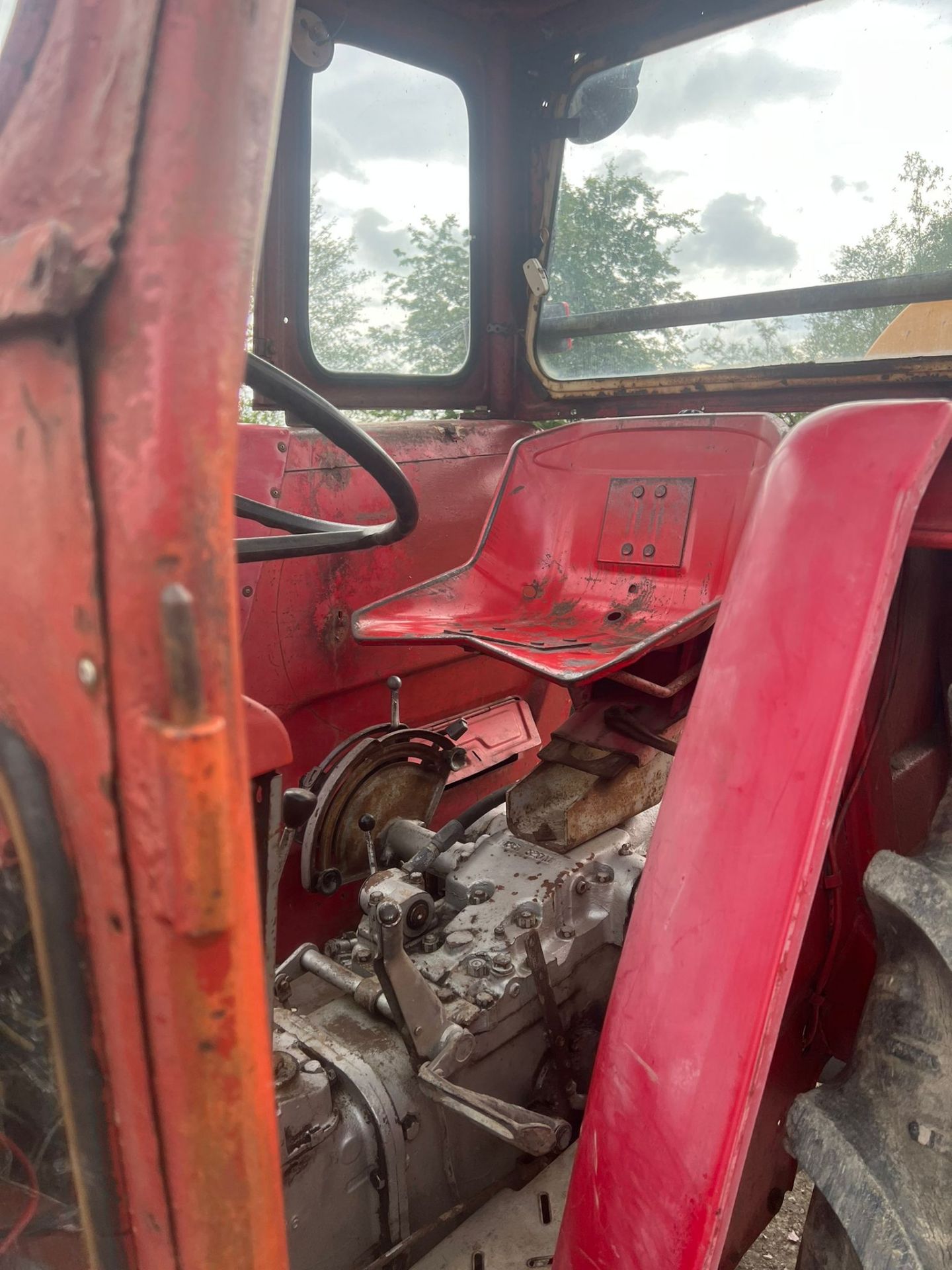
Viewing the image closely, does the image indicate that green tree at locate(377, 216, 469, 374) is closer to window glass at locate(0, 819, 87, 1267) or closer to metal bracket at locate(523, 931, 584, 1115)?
metal bracket at locate(523, 931, 584, 1115)

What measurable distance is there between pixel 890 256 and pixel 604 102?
0.70 metres

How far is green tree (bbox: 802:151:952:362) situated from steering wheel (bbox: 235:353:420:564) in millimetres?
1030

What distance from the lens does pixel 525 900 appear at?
139cm

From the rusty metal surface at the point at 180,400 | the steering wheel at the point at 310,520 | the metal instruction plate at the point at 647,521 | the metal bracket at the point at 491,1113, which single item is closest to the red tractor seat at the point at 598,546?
the metal instruction plate at the point at 647,521

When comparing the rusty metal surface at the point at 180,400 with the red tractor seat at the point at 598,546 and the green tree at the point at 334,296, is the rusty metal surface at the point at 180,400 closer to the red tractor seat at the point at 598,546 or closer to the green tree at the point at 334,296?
the red tractor seat at the point at 598,546

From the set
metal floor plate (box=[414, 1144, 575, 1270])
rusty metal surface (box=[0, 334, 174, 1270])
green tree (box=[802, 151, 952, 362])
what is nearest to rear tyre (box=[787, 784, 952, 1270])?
rusty metal surface (box=[0, 334, 174, 1270])

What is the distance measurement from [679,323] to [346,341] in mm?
694

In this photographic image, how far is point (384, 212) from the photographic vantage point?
1840 mm

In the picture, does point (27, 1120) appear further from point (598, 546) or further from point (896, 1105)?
point (598, 546)

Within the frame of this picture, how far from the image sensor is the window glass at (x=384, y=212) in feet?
5.78

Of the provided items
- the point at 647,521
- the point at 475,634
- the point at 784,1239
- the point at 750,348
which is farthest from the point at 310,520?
the point at 784,1239

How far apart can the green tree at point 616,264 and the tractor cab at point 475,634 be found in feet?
0.04

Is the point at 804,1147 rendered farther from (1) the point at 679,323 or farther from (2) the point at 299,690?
(1) the point at 679,323

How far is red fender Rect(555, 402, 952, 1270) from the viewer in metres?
0.69
